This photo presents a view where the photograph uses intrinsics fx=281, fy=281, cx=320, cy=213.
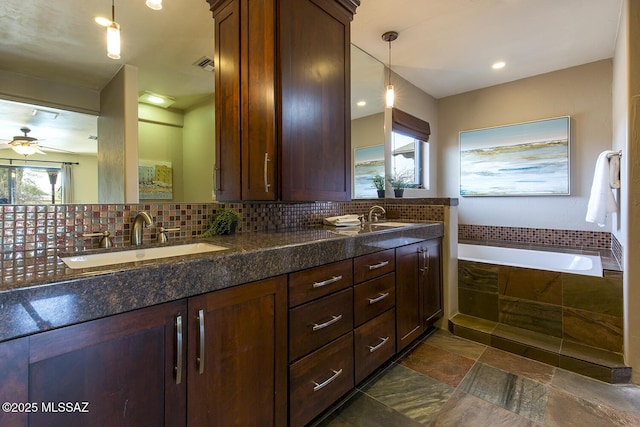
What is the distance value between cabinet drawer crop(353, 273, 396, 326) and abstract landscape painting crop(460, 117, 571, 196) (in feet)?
8.83

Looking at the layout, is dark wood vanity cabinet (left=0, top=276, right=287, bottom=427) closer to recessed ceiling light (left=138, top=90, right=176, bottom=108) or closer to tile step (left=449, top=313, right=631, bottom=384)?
recessed ceiling light (left=138, top=90, right=176, bottom=108)

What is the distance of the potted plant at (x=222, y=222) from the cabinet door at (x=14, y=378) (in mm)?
944

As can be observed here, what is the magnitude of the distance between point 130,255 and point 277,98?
101cm

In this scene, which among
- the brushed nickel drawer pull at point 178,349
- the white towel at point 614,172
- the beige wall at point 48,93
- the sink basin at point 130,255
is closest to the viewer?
the brushed nickel drawer pull at point 178,349

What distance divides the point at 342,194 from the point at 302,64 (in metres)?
0.82

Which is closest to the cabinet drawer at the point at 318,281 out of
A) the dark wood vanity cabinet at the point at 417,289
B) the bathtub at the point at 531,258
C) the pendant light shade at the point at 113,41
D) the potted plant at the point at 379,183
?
the dark wood vanity cabinet at the point at 417,289

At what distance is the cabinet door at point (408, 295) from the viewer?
6.38 ft

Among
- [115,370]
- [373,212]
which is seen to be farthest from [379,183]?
[115,370]

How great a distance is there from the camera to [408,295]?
6.70 feet

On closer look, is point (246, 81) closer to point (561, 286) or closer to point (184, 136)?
point (184, 136)

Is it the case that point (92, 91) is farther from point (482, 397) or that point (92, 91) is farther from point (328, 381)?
point (482, 397)

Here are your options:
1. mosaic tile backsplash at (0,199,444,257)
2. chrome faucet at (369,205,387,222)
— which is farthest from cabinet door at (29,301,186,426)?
chrome faucet at (369,205,387,222)

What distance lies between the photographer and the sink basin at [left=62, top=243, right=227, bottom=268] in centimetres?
106

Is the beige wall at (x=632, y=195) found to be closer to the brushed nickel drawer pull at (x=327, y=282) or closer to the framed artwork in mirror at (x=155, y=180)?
the brushed nickel drawer pull at (x=327, y=282)
